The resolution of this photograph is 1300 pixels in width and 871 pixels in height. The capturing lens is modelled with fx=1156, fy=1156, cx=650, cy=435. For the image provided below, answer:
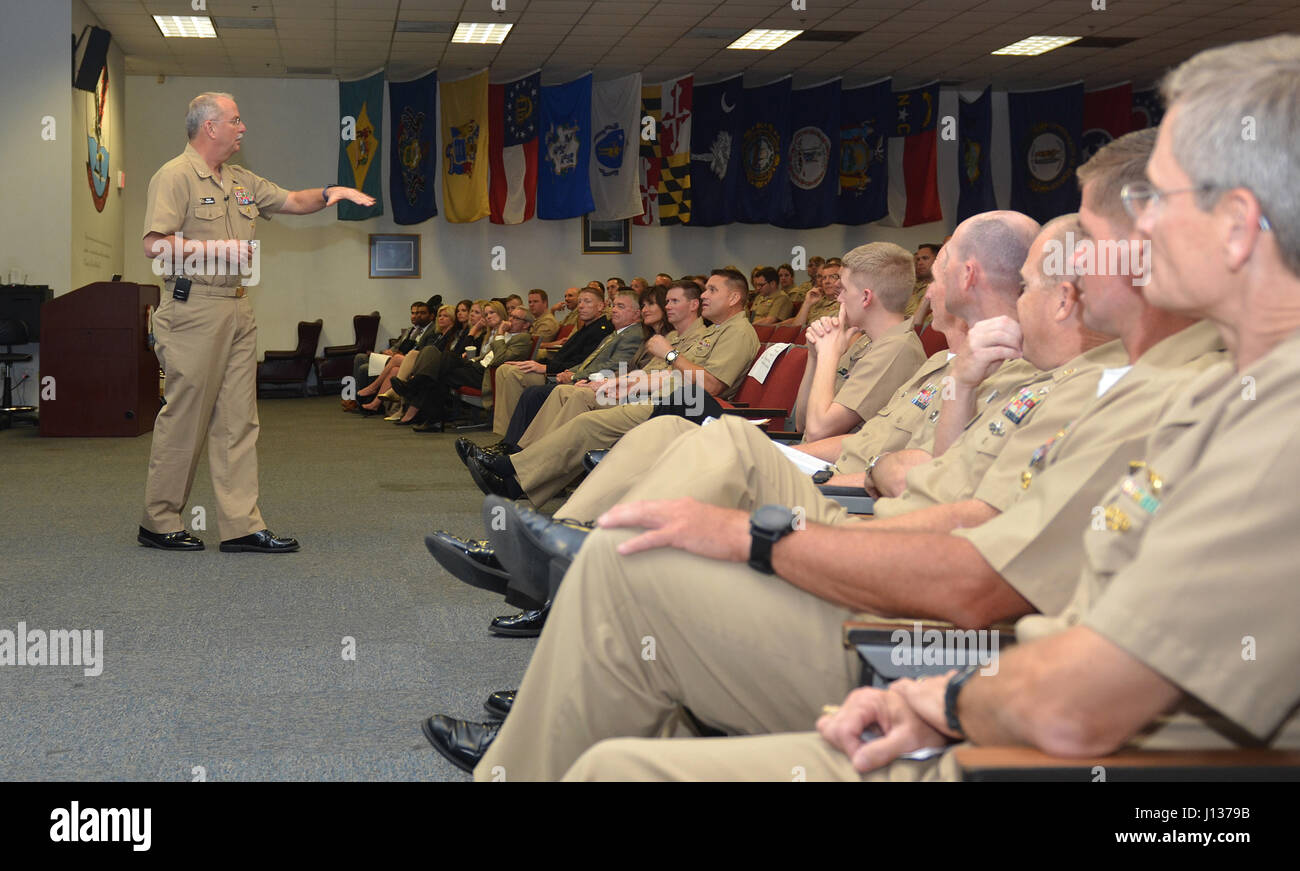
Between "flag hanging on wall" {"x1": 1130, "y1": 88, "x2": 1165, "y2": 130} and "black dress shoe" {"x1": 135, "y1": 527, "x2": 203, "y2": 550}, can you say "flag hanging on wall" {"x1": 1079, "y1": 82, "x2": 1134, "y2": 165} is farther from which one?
"black dress shoe" {"x1": 135, "y1": 527, "x2": 203, "y2": 550}

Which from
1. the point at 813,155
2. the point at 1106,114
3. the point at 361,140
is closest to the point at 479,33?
the point at 361,140

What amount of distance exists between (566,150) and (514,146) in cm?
54

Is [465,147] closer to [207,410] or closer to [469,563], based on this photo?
[207,410]

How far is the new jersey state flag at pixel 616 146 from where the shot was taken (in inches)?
463

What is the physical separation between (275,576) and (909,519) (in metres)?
2.29

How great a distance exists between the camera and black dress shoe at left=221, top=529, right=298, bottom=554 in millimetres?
3859

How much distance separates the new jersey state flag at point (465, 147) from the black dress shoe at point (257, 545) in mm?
8345

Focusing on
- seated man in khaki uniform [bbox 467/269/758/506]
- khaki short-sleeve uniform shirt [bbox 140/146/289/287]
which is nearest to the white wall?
seated man in khaki uniform [bbox 467/269/758/506]

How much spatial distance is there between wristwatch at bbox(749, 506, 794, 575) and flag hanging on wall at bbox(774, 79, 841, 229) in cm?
1095

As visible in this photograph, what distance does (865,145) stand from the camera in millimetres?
12102

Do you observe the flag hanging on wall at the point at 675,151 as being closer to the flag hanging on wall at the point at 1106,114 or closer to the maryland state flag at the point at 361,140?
the maryland state flag at the point at 361,140

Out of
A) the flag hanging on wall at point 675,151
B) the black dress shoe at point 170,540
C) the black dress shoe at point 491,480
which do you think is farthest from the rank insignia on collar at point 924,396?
the flag hanging on wall at point 675,151

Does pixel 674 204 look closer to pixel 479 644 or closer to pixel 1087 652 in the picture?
pixel 479 644


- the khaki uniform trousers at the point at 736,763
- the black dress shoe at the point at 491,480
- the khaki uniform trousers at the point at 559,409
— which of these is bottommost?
the khaki uniform trousers at the point at 736,763
